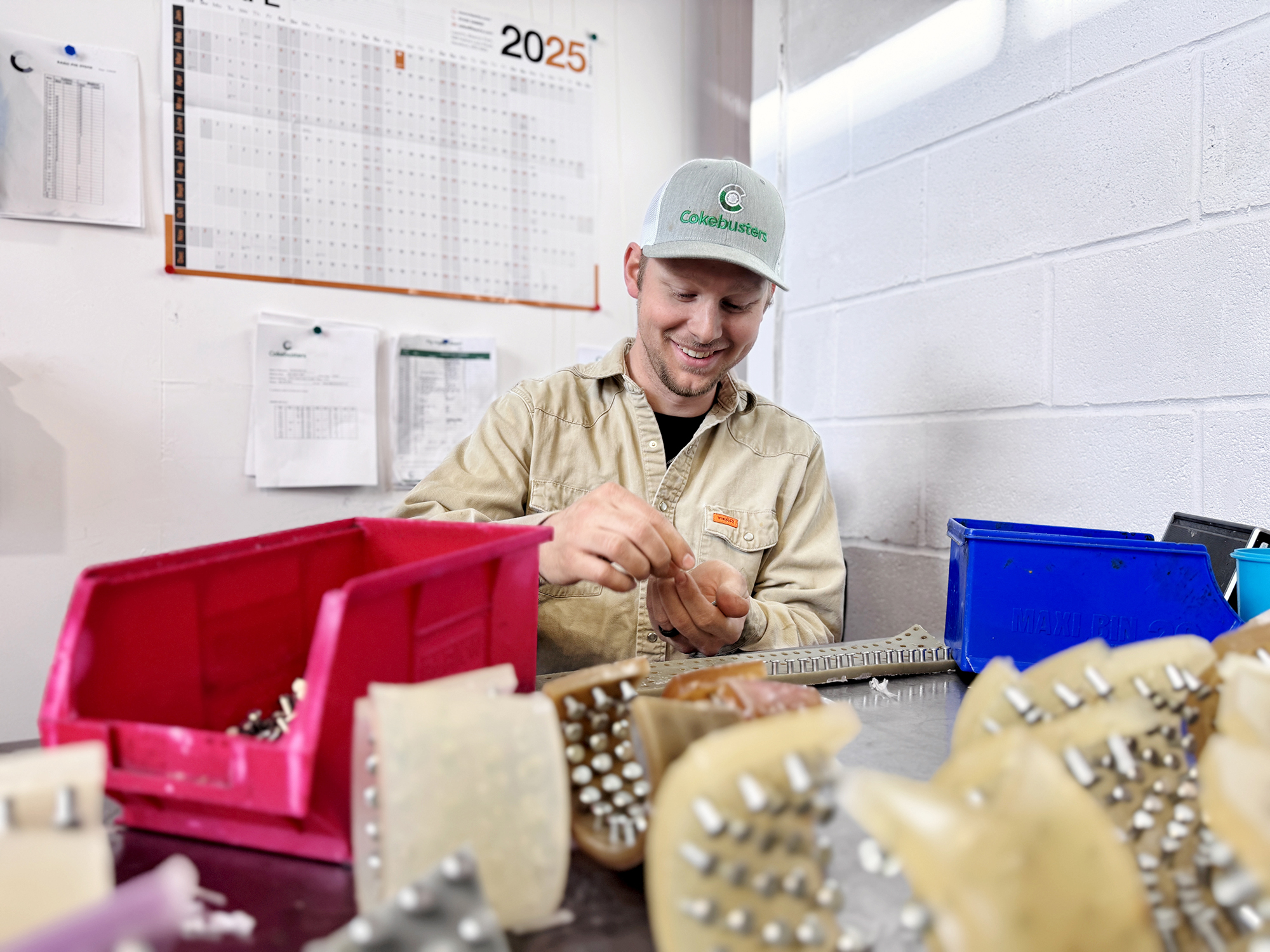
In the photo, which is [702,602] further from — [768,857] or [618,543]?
[768,857]

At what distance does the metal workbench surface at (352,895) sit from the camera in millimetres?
397

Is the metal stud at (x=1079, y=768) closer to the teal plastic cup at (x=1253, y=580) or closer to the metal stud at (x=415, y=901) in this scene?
A: the metal stud at (x=415, y=901)

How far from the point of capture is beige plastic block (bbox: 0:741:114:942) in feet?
0.91

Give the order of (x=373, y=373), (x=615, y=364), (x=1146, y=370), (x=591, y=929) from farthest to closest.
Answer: (x=373, y=373) → (x=615, y=364) → (x=1146, y=370) → (x=591, y=929)

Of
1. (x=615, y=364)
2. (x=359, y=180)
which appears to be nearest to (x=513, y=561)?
(x=615, y=364)

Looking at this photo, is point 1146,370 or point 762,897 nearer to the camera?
point 762,897

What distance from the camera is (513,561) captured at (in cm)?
64

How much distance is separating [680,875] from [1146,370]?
1161 millimetres

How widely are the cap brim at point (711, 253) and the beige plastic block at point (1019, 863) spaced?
105cm

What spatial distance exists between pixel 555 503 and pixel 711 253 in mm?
501

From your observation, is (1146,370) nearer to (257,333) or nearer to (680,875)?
(680,875)

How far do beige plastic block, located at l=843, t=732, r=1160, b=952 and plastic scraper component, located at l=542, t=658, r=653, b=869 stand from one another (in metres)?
0.20

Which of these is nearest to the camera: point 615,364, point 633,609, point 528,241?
point 633,609

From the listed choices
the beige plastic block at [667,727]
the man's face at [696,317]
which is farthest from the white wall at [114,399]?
the beige plastic block at [667,727]
